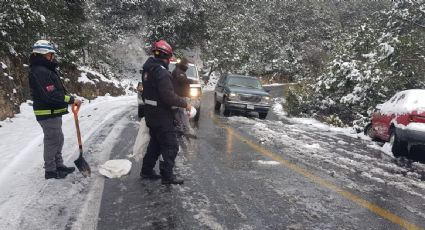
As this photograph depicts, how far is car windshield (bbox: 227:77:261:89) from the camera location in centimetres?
1708

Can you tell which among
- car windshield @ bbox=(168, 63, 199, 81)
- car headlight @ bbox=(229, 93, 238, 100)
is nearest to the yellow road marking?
car windshield @ bbox=(168, 63, 199, 81)

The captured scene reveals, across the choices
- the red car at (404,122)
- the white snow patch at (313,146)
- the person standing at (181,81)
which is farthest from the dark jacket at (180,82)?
the red car at (404,122)

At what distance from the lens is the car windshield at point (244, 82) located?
1708cm

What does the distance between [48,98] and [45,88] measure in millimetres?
143

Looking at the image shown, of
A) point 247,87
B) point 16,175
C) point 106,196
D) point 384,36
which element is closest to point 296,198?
point 106,196

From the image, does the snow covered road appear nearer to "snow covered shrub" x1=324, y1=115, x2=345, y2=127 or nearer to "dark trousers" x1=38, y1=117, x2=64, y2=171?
"dark trousers" x1=38, y1=117, x2=64, y2=171

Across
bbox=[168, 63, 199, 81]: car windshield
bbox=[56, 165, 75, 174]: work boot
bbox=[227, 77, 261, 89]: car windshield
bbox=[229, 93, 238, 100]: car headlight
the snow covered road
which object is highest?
bbox=[168, 63, 199, 81]: car windshield

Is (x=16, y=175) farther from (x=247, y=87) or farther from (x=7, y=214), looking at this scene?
(x=247, y=87)

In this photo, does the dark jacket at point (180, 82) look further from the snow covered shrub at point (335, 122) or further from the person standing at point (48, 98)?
the snow covered shrub at point (335, 122)

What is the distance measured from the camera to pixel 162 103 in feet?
18.8

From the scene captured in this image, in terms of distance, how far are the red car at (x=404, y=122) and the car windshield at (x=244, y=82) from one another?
6.77 m

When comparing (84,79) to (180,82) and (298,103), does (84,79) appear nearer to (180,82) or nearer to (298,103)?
(298,103)

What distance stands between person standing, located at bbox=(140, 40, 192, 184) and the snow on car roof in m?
5.99

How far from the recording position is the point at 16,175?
605 cm
